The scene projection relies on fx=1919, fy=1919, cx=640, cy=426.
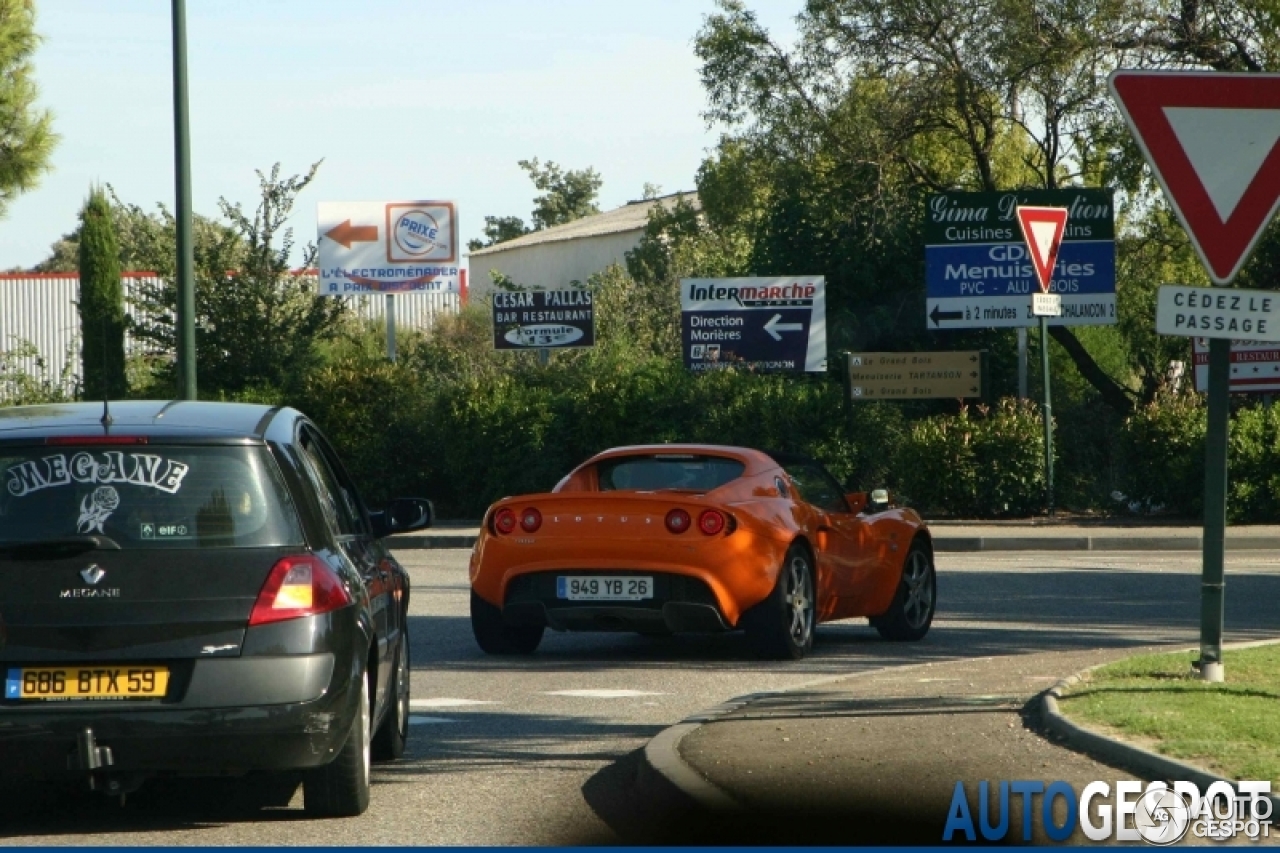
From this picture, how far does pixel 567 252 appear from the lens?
232 ft

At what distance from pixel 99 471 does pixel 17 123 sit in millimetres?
33351

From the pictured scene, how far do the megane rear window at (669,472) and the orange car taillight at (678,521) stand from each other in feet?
1.89

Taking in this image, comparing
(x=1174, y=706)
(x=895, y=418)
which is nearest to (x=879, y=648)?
(x=1174, y=706)

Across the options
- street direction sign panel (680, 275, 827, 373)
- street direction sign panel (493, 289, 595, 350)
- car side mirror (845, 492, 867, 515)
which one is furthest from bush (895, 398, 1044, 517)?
car side mirror (845, 492, 867, 515)

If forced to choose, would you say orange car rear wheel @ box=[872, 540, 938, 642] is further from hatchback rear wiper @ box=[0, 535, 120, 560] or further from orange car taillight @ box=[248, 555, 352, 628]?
hatchback rear wiper @ box=[0, 535, 120, 560]

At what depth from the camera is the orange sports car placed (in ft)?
38.7

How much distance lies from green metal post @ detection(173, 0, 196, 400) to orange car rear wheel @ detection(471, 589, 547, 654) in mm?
10301

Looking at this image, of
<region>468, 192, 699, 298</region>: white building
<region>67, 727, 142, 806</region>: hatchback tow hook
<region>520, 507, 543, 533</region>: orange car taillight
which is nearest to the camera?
<region>67, 727, 142, 806</region>: hatchback tow hook

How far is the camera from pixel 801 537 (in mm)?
12312

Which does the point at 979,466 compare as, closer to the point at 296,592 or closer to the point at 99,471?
the point at 296,592

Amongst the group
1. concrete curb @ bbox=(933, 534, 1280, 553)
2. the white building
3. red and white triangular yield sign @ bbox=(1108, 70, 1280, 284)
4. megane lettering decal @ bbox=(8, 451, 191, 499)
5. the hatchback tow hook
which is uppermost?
the white building

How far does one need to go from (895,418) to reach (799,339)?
→ 3347mm

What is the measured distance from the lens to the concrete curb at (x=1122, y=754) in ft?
22.0

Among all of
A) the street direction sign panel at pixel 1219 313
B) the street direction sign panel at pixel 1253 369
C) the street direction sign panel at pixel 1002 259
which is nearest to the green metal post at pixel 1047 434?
the street direction sign panel at pixel 1253 369
